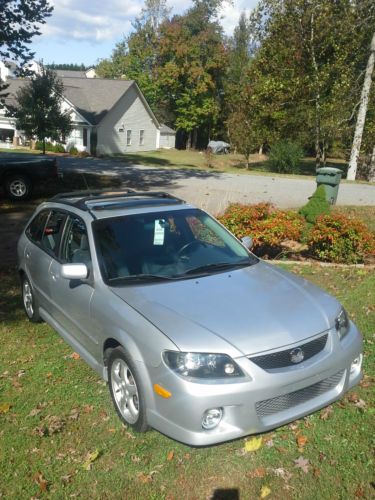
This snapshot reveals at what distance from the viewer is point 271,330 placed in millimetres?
3266

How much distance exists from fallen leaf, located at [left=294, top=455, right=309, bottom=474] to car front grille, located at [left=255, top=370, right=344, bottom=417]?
0.41 meters

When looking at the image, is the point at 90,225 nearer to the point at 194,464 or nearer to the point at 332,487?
the point at 194,464

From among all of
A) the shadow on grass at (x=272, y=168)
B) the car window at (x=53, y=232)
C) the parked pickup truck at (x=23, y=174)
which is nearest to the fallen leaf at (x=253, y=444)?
the car window at (x=53, y=232)

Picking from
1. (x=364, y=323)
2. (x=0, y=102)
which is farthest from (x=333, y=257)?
(x=0, y=102)

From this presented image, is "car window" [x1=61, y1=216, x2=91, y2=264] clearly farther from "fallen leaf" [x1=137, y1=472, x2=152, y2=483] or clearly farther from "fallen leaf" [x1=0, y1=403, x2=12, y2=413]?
"fallen leaf" [x1=137, y1=472, x2=152, y2=483]

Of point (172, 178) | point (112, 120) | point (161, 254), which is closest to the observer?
point (161, 254)

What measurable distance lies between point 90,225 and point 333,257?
4.91 meters

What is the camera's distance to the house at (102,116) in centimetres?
4141

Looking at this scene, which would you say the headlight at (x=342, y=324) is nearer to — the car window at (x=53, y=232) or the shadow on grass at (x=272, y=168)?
the car window at (x=53, y=232)

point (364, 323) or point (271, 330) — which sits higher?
point (271, 330)

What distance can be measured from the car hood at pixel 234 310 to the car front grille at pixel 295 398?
0.35 meters

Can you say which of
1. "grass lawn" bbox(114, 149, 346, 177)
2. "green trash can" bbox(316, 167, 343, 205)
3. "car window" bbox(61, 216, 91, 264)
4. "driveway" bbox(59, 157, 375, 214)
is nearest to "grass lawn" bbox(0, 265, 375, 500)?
"car window" bbox(61, 216, 91, 264)

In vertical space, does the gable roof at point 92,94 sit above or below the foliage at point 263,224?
above

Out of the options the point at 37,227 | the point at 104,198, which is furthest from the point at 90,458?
the point at 37,227
